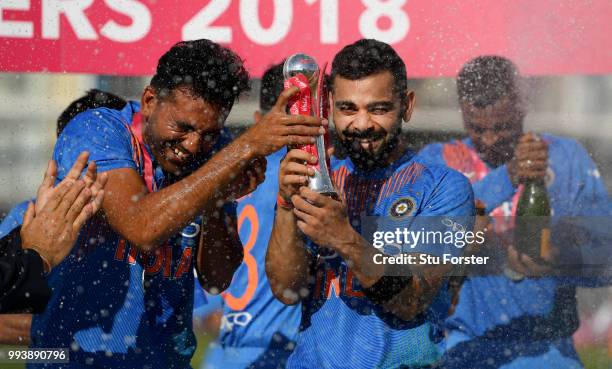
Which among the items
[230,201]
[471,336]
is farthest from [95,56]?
[471,336]

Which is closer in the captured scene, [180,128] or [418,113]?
[180,128]

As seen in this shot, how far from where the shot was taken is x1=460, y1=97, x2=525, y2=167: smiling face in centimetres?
438

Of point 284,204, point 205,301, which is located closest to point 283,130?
point 284,204

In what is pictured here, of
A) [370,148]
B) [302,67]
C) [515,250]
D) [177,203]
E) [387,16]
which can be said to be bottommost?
[515,250]

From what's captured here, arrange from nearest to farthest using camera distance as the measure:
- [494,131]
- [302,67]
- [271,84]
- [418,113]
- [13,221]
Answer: [302,67] < [13,221] < [494,131] < [271,84] < [418,113]

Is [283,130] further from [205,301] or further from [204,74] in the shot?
[205,301]

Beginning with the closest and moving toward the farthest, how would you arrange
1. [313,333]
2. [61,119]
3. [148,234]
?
[148,234] < [313,333] < [61,119]

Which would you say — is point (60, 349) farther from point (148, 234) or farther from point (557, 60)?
point (557, 60)

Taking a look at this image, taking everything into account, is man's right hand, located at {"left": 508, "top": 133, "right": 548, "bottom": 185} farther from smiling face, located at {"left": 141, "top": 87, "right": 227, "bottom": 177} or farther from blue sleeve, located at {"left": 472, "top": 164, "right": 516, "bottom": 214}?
smiling face, located at {"left": 141, "top": 87, "right": 227, "bottom": 177}

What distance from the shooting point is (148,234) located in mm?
2893

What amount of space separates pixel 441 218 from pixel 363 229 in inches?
11.4

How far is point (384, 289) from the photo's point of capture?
306 centimetres

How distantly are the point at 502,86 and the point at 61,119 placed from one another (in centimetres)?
207

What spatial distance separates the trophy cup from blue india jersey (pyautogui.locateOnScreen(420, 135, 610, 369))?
5.31 ft
